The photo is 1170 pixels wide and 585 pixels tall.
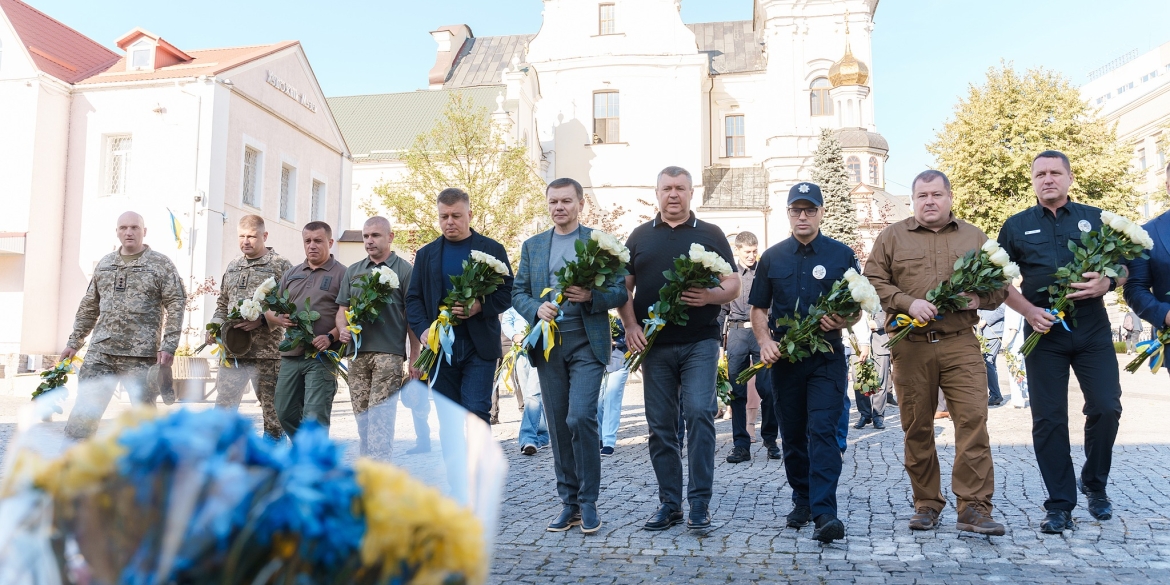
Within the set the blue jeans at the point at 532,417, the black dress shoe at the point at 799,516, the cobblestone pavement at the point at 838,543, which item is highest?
the blue jeans at the point at 532,417

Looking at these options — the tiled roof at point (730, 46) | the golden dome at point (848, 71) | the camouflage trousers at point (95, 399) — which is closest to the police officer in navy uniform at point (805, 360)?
the camouflage trousers at point (95, 399)

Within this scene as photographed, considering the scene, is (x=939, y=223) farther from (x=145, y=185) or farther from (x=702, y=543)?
(x=145, y=185)

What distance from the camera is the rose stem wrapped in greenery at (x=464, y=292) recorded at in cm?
611

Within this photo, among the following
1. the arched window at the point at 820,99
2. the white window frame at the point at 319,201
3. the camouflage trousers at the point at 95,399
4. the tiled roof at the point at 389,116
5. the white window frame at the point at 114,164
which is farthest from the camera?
the arched window at the point at 820,99

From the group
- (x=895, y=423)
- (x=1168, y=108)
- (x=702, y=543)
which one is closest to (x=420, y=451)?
(x=702, y=543)

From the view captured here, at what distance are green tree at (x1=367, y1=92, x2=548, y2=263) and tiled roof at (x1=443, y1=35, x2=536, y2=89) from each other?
2684 centimetres

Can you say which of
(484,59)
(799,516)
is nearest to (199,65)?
(799,516)

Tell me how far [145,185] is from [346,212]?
9618 mm

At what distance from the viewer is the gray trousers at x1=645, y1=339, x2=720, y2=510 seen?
590 cm

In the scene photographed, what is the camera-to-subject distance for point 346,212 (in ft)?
115

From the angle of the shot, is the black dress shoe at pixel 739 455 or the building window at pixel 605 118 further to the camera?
the building window at pixel 605 118

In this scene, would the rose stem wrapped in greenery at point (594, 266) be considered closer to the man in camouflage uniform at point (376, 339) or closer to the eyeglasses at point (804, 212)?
the eyeglasses at point (804, 212)

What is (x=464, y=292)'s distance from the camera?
610 cm

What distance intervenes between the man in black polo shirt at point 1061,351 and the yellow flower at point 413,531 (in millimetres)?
5256
